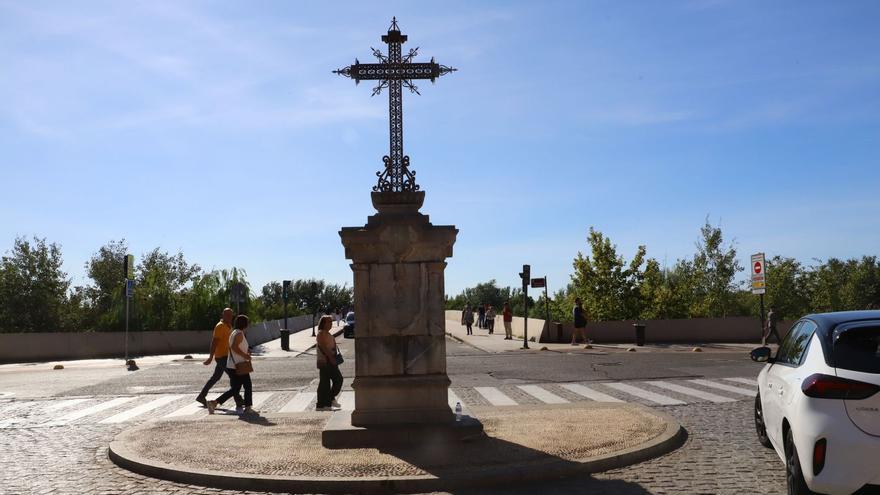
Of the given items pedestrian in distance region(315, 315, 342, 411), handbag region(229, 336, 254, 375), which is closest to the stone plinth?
pedestrian in distance region(315, 315, 342, 411)

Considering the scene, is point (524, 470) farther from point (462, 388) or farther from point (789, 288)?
point (789, 288)

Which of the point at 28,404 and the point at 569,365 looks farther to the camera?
the point at 569,365

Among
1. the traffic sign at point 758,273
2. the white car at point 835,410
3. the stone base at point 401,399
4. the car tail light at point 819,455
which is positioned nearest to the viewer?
the white car at point 835,410

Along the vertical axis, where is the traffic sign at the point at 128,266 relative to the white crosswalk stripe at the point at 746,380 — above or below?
above

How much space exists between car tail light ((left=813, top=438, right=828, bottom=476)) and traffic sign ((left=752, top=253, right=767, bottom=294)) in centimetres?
1892

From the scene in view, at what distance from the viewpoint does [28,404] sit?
15.6 m

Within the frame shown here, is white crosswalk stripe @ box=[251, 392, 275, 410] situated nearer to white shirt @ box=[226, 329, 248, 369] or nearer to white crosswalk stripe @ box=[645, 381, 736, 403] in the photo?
white shirt @ box=[226, 329, 248, 369]

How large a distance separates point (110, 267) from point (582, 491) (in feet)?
226

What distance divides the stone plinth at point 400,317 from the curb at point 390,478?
197 cm

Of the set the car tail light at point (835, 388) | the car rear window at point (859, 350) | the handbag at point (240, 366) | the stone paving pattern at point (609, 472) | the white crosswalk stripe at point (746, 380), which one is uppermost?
the car rear window at point (859, 350)

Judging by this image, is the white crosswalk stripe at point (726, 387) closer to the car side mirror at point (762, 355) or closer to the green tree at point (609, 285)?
the car side mirror at point (762, 355)

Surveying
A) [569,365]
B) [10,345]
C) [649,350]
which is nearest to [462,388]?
[569,365]

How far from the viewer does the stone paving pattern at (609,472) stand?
25.0 ft

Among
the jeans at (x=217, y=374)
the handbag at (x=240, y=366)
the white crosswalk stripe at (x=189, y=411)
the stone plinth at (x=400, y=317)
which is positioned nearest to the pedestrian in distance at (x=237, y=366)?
the handbag at (x=240, y=366)
